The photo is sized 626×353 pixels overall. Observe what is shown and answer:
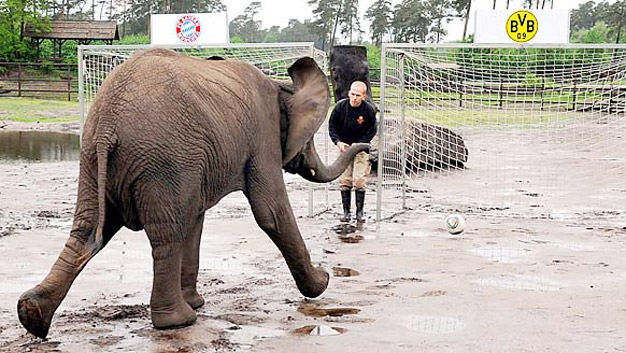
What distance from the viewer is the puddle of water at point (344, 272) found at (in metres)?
9.13

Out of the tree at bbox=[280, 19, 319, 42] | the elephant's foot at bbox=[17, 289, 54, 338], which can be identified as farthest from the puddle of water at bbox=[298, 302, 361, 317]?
the tree at bbox=[280, 19, 319, 42]

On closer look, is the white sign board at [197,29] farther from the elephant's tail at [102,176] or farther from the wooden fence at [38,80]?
the wooden fence at [38,80]

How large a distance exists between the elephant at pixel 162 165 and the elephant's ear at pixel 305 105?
47 centimetres

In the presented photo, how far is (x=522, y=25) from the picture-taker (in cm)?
1245

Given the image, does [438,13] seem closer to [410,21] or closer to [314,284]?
[410,21]

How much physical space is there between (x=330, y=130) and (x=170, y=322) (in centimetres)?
595

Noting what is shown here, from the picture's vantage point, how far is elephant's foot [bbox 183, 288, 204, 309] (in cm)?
740

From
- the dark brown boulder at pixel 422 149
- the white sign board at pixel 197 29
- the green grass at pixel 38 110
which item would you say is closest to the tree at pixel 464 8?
the green grass at pixel 38 110

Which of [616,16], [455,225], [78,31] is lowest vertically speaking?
[455,225]

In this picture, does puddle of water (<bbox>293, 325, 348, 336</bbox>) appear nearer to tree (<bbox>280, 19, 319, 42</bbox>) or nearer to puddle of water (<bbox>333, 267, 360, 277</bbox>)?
puddle of water (<bbox>333, 267, 360, 277</bbox>)

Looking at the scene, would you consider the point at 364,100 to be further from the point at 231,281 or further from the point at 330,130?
the point at 231,281

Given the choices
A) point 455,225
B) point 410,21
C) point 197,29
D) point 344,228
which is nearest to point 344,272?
point 455,225

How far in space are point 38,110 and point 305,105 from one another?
27.7 m

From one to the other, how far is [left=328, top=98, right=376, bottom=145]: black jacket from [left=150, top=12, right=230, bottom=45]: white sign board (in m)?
2.43
